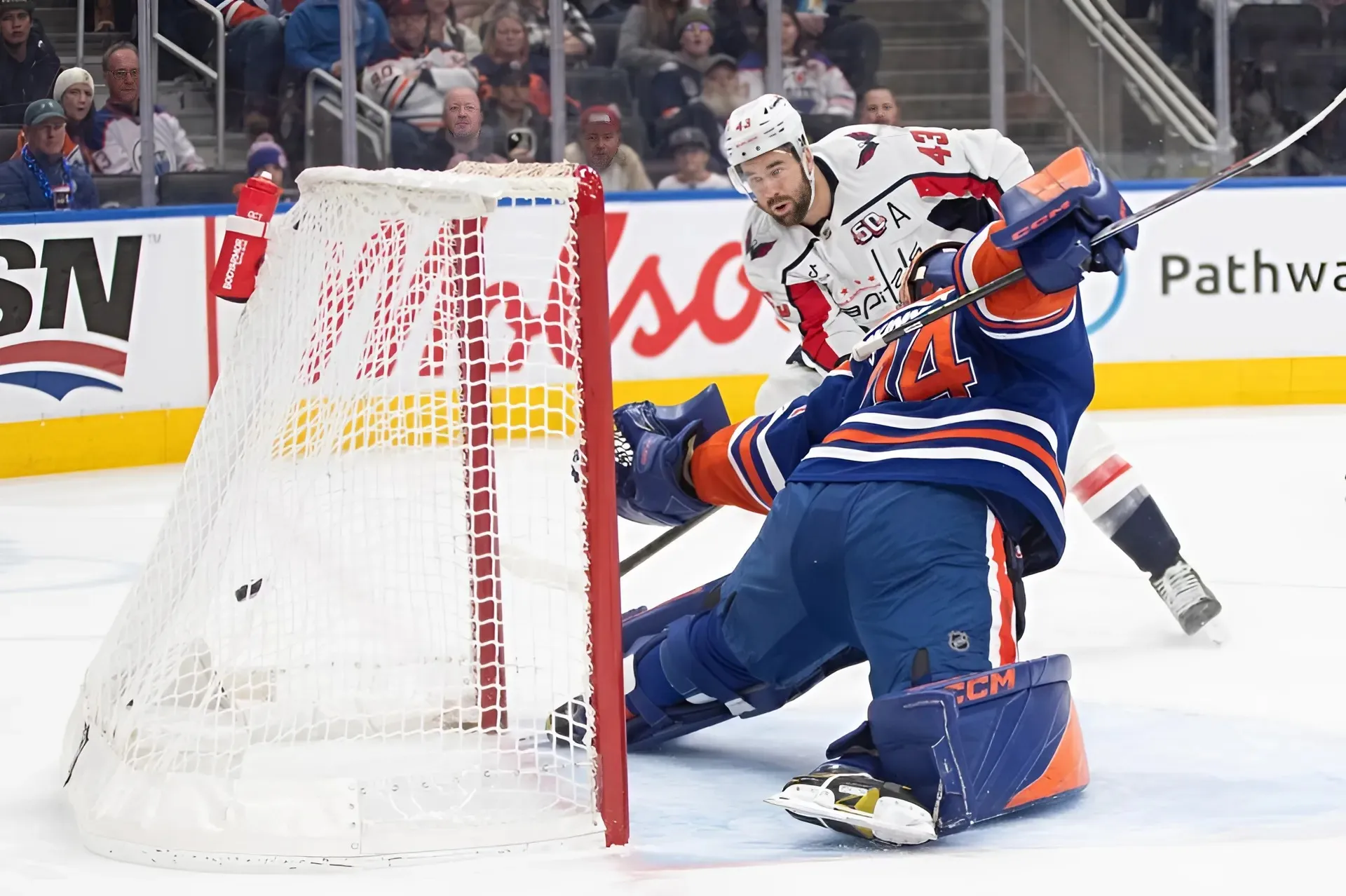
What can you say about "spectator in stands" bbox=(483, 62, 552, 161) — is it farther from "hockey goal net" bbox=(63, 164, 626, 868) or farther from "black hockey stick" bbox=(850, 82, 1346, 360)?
"black hockey stick" bbox=(850, 82, 1346, 360)

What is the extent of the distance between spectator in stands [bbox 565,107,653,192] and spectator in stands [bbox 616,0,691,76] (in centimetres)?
21

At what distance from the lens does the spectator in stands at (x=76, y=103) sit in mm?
6055

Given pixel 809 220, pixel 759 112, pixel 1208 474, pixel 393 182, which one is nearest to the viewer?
pixel 393 182

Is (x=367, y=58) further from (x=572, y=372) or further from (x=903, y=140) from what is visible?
(x=572, y=372)

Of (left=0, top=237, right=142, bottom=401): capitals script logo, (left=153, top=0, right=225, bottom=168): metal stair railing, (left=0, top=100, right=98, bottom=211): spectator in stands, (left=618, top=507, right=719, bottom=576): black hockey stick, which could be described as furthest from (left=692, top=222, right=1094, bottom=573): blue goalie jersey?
(left=153, top=0, right=225, bottom=168): metal stair railing

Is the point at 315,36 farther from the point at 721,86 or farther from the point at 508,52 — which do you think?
the point at 721,86

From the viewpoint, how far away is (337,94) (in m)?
6.54

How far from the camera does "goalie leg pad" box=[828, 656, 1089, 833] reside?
8.17 feet

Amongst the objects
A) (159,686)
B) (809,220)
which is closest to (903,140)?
(809,220)

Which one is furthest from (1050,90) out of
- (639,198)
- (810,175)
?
(810,175)

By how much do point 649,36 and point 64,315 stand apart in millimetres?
2271

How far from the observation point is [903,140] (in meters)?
3.60

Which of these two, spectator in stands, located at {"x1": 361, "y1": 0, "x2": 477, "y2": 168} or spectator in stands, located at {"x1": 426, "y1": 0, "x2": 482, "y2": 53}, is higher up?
spectator in stands, located at {"x1": 426, "y1": 0, "x2": 482, "y2": 53}

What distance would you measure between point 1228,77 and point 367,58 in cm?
308
